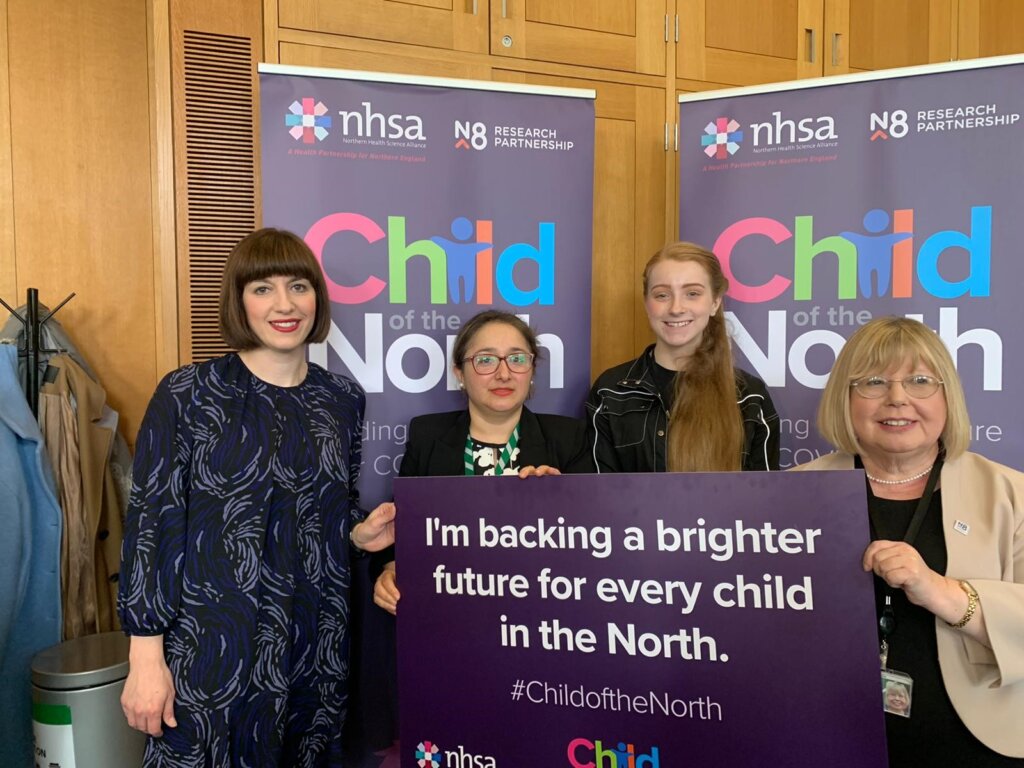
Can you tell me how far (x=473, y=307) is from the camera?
2670 mm

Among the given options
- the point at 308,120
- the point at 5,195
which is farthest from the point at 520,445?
the point at 5,195

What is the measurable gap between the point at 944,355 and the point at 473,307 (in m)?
1.49

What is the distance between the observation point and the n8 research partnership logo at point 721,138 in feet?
9.24

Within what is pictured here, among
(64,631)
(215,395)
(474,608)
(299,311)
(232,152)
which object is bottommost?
(64,631)

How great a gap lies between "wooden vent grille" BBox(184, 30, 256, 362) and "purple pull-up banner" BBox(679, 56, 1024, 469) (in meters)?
1.55

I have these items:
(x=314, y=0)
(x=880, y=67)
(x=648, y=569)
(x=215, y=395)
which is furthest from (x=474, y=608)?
(x=880, y=67)

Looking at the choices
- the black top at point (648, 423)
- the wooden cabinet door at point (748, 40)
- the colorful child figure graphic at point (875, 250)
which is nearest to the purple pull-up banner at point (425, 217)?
the black top at point (648, 423)

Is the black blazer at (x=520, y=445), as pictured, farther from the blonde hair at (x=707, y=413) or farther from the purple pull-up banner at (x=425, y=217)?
the purple pull-up banner at (x=425, y=217)

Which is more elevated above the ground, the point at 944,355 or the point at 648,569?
the point at 944,355

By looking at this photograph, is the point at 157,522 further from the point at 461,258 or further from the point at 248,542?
the point at 461,258

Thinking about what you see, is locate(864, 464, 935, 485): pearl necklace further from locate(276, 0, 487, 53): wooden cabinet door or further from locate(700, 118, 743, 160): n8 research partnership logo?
locate(276, 0, 487, 53): wooden cabinet door

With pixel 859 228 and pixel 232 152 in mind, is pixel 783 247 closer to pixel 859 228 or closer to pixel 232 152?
pixel 859 228

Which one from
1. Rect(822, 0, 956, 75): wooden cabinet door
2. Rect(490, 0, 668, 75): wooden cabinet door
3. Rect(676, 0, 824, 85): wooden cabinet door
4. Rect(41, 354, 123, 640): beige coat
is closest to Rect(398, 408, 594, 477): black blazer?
Rect(41, 354, 123, 640): beige coat

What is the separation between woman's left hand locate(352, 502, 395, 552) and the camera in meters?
1.75
